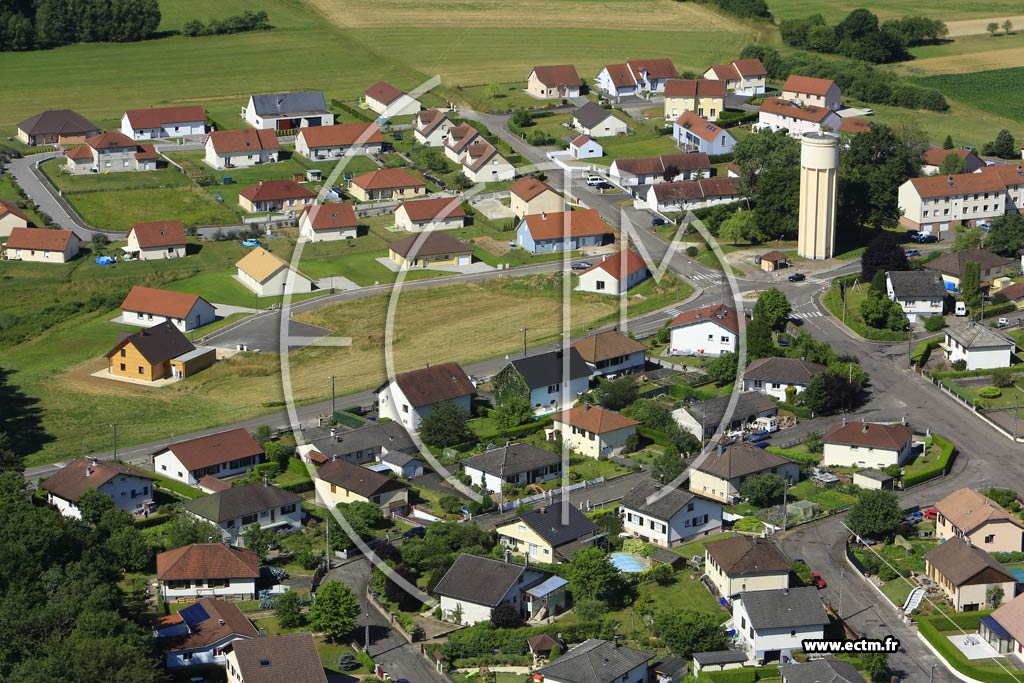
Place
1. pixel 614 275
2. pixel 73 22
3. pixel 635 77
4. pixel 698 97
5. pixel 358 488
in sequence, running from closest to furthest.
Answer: pixel 358 488 < pixel 614 275 < pixel 698 97 < pixel 635 77 < pixel 73 22

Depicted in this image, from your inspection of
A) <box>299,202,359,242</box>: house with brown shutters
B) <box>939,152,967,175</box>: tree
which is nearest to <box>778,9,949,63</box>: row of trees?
<box>939,152,967,175</box>: tree

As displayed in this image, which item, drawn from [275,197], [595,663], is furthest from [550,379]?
[275,197]

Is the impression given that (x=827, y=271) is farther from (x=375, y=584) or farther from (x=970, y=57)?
(x=970, y=57)

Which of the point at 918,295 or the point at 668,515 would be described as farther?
the point at 918,295

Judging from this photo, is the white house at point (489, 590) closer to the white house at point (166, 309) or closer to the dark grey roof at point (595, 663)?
the dark grey roof at point (595, 663)

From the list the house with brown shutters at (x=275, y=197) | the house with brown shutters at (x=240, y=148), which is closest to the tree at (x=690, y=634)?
the house with brown shutters at (x=275, y=197)

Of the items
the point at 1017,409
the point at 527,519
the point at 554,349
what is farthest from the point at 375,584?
the point at 1017,409

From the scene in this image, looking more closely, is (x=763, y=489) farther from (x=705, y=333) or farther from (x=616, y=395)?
(x=705, y=333)
